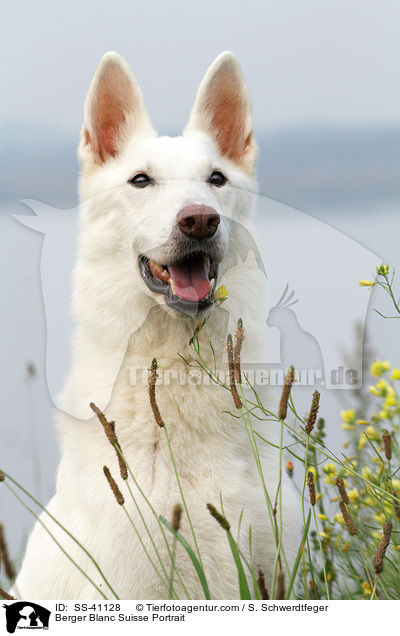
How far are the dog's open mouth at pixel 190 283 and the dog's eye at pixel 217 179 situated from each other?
1.11ft

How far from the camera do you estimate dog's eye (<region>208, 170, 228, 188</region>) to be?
2400mm

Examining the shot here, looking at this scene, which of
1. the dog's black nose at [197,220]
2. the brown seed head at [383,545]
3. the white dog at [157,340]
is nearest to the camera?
the brown seed head at [383,545]

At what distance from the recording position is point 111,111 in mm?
2518

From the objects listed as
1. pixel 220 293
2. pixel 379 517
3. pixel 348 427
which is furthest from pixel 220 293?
pixel 379 517

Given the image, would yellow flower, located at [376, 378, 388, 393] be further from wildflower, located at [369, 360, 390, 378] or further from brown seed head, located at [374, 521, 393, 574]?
brown seed head, located at [374, 521, 393, 574]

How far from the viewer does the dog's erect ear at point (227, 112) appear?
2.44 metres

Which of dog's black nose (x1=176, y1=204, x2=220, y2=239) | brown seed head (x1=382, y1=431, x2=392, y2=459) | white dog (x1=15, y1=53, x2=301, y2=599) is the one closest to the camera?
brown seed head (x1=382, y1=431, x2=392, y2=459)

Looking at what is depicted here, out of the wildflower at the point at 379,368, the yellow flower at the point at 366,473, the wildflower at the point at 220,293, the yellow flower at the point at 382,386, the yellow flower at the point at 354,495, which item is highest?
the wildflower at the point at 220,293

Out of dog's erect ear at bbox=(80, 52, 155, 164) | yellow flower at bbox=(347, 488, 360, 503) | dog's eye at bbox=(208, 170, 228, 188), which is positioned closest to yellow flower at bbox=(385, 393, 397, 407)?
yellow flower at bbox=(347, 488, 360, 503)

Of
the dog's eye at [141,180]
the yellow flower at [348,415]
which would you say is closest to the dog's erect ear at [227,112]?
the dog's eye at [141,180]

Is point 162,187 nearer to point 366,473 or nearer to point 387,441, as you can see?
point 387,441
